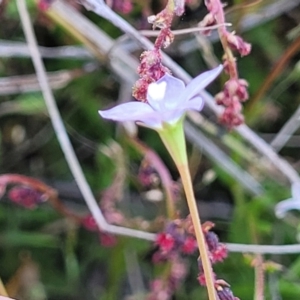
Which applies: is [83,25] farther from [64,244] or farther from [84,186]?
[64,244]

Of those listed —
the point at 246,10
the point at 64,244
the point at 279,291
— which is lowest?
the point at 279,291

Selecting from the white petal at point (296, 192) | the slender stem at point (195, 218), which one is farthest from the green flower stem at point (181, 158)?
the white petal at point (296, 192)

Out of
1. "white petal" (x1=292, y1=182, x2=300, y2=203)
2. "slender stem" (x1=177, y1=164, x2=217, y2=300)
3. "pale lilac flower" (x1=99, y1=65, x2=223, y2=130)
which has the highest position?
"white petal" (x1=292, y1=182, x2=300, y2=203)

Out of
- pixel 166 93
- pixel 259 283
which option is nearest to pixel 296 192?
pixel 259 283

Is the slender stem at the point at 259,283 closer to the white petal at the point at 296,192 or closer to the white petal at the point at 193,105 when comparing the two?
the white petal at the point at 296,192

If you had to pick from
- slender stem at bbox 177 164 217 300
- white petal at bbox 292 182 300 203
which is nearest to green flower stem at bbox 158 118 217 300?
slender stem at bbox 177 164 217 300

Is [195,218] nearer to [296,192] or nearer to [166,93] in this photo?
[166,93]

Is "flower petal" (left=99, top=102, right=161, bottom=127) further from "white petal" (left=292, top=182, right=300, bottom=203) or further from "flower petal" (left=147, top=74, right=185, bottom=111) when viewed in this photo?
"white petal" (left=292, top=182, right=300, bottom=203)

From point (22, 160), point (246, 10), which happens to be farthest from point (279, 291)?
point (22, 160)
